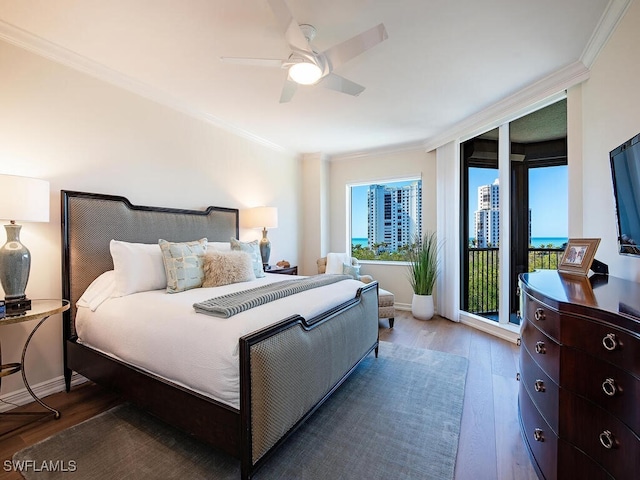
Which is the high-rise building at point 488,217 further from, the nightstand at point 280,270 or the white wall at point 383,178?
the nightstand at point 280,270

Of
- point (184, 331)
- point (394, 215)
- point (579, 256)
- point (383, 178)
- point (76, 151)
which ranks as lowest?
point (184, 331)

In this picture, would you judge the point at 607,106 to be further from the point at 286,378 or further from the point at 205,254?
the point at 205,254

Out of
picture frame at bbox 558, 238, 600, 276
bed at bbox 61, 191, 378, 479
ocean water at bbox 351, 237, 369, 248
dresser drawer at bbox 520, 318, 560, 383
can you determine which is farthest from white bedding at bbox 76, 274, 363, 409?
ocean water at bbox 351, 237, 369, 248

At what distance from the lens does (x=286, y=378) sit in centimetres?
152

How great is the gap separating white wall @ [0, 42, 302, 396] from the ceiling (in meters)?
0.17

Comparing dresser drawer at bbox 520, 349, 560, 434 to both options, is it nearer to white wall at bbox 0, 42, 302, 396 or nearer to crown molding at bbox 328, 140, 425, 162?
white wall at bbox 0, 42, 302, 396

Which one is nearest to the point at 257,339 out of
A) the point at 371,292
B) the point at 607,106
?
the point at 371,292

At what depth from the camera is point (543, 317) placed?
4.56ft

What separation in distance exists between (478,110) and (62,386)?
4.81 metres

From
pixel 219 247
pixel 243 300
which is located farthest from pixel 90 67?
pixel 243 300

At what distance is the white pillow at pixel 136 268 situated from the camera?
7.24ft

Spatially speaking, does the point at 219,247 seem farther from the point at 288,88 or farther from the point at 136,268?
the point at 288,88

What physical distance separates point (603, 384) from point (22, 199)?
3073 millimetres

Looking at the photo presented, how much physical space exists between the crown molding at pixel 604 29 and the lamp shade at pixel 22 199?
12.4ft
